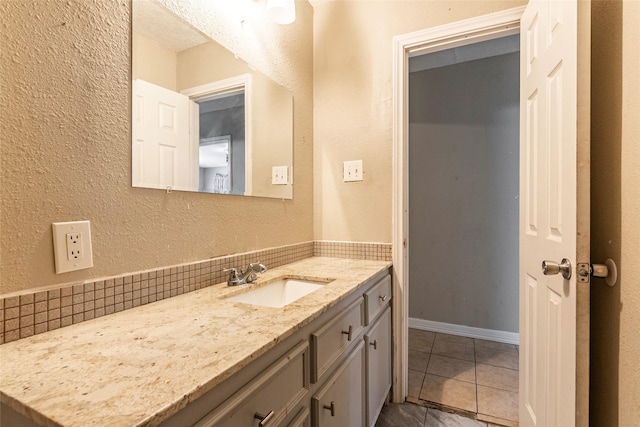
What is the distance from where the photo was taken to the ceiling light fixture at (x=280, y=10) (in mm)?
1479

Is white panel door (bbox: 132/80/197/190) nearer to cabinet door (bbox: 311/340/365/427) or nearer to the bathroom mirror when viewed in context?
the bathroom mirror

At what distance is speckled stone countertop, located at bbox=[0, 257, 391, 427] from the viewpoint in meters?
0.46

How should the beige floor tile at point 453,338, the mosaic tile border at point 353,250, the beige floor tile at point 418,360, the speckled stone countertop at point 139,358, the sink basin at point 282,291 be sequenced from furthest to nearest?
1. the beige floor tile at point 453,338
2. the beige floor tile at point 418,360
3. the mosaic tile border at point 353,250
4. the sink basin at point 282,291
5. the speckled stone countertop at point 139,358

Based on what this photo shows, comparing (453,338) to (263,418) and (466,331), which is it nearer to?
(466,331)

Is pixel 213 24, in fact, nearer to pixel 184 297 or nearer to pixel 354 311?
pixel 184 297

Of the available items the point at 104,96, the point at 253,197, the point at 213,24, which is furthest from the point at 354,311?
the point at 213,24

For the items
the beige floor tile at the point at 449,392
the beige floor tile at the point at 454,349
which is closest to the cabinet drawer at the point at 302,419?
the beige floor tile at the point at 449,392

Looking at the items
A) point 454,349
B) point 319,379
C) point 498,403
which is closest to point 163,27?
point 319,379

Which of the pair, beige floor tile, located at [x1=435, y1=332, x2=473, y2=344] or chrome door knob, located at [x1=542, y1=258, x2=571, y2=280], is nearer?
chrome door knob, located at [x1=542, y1=258, x2=571, y2=280]

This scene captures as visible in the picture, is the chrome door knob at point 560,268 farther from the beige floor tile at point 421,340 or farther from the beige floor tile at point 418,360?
the beige floor tile at point 421,340

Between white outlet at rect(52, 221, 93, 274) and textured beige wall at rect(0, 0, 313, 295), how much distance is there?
0.02 metres

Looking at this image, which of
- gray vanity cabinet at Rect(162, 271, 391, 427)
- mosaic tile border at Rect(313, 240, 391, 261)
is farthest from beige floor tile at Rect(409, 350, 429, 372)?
mosaic tile border at Rect(313, 240, 391, 261)

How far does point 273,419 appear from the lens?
2.36 feet

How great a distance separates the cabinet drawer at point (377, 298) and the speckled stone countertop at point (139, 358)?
16.0 inches
